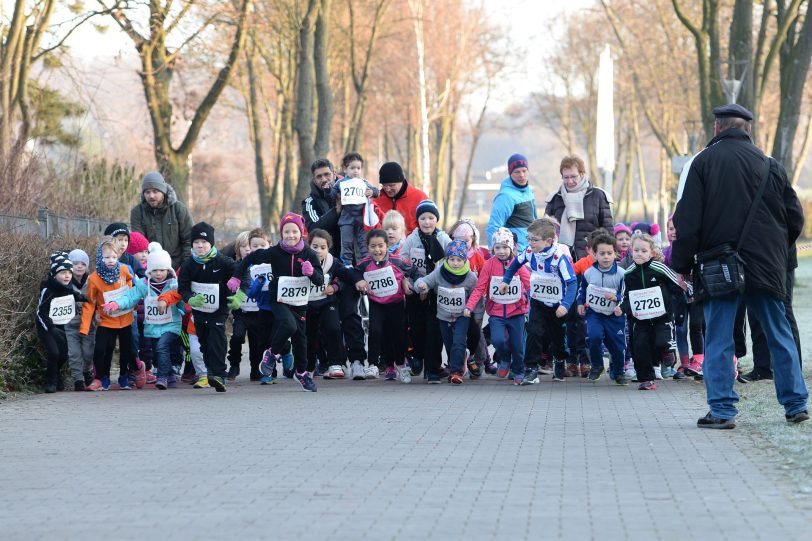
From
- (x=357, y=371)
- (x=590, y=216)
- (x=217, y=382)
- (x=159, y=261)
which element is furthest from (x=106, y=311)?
(x=590, y=216)

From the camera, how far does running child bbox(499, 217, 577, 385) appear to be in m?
13.7

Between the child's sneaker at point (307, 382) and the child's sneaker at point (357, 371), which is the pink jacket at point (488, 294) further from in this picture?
the child's sneaker at point (307, 382)

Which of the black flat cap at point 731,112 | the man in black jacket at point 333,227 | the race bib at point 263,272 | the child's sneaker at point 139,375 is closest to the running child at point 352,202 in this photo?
the man in black jacket at point 333,227

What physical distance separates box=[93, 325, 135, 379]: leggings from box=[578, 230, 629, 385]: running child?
429 cm

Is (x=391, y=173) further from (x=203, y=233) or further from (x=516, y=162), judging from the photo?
(x=203, y=233)

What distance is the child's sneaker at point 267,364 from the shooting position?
46.0 feet

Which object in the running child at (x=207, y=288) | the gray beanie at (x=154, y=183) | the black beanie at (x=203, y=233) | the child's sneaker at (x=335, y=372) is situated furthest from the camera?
the gray beanie at (x=154, y=183)

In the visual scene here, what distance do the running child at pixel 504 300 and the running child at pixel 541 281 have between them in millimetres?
70

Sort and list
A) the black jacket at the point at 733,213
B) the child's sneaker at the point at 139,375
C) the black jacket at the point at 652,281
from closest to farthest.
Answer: the black jacket at the point at 733,213 → the black jacket at the point at 652,281 → the child's sneaker at the point at 139,375

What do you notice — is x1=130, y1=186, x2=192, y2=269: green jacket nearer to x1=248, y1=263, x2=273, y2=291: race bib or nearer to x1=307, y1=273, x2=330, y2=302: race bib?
x1=248, y1=263, x2=273, y2=291: race bib

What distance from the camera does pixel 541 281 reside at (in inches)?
543

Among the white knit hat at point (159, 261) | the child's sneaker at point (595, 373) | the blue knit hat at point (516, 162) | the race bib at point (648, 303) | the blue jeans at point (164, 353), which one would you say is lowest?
the child's sneaker at point (595, 373)

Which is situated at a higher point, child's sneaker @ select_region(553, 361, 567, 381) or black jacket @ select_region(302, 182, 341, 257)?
black jacket @ select_region(302, 182, 341, 257)

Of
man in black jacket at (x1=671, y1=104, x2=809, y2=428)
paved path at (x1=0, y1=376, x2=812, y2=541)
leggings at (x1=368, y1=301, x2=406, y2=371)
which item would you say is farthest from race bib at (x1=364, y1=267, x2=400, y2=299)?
man in black jacket at (x1=671, y1=104, x2=809, y2=428)
